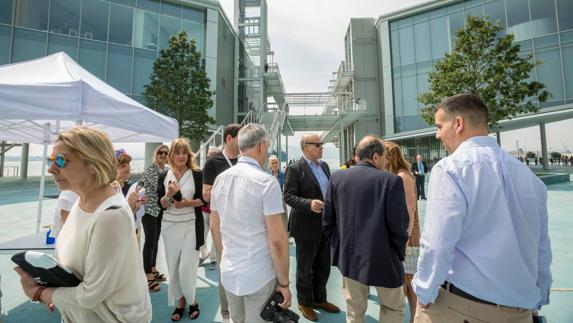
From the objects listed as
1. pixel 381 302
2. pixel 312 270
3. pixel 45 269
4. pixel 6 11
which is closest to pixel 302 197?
pixel 312 270

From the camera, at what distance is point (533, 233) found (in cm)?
139

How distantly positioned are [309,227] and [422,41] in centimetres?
2506

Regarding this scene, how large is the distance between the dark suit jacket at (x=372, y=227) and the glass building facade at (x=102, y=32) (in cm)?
2017

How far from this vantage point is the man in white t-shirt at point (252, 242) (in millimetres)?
1843

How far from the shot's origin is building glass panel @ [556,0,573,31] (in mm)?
18062

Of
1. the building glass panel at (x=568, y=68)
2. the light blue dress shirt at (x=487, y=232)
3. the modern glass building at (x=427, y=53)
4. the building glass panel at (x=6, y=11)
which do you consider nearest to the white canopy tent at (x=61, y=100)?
the light blue dress shirt at (x=487, y=232)

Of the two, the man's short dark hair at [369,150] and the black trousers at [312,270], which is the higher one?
the man's short dark hair at [369,150]

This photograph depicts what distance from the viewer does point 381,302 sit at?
227cm

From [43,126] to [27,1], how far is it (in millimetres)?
20643

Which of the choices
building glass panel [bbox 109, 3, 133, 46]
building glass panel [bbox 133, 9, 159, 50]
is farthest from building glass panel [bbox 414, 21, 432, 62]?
building glass panel [bbox 109, 3, 133, 46]

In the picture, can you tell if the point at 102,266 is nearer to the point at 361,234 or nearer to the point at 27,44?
the point at 361,234

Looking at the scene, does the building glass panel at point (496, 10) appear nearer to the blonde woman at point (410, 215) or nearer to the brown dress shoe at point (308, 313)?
the blonde woman at point (410, 215)

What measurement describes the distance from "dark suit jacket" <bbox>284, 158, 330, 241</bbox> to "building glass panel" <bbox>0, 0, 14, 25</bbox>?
78.2 ft

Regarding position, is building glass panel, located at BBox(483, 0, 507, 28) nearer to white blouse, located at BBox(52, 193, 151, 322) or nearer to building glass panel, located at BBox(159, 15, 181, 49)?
building glass panel, located at BBox(159, 15, 181, 49)
